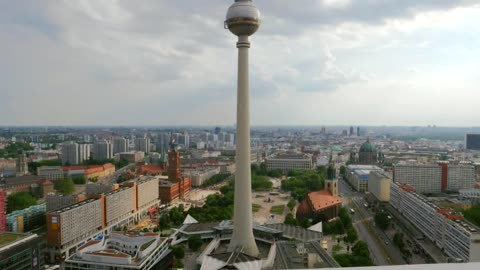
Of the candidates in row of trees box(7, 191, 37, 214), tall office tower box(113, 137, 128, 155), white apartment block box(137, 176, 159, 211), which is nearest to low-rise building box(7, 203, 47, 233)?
row of trees box(7, 191, 37, 214)

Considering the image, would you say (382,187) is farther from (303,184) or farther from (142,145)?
(142,145)

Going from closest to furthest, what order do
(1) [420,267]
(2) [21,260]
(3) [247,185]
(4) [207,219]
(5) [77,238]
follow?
1. (1) [420,267]
2. (3) [247,185]
3. (2) [21,260]
4. (5) [77,238]
5. (4) [207,219]

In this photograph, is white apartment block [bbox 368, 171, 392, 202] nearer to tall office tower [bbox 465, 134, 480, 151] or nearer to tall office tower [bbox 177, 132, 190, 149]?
tall office tower [bbox 465, 134, 480, 151]

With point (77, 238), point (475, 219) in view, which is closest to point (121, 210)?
point (77, 238)

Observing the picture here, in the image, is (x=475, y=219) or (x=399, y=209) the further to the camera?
(x=399, y=209)

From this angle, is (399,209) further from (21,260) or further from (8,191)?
(8,191)
